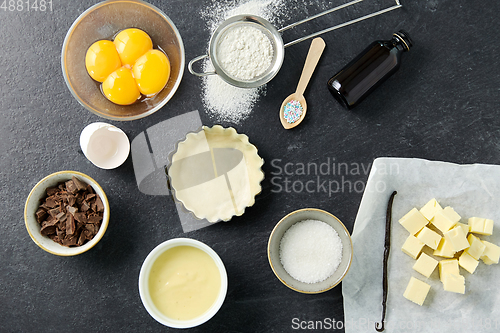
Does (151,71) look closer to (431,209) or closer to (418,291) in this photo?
(431,209)

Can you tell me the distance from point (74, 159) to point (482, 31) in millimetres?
1863

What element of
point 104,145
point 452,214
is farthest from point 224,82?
point 452,214

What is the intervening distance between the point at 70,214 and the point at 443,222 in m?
1.48

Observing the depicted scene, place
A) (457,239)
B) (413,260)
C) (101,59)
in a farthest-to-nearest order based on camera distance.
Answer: (413,260) → (457,239) → (101,59)

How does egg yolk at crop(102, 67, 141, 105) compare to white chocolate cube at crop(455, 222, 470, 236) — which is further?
white chocolate cube at crop(455, 222, 470, 236)

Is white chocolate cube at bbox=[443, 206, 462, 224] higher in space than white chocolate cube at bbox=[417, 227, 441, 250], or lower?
higher

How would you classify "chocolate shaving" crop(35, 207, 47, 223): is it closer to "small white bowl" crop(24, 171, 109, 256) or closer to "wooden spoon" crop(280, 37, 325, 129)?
"small white bowl" crop(24, 171, 109, 256)

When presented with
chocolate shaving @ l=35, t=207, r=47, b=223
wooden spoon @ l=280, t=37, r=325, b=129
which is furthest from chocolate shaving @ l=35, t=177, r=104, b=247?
wooden spoon @ l=280, t=37, r=325, b=129

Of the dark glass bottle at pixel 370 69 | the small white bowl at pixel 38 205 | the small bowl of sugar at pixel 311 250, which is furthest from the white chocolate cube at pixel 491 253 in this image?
→ the small white bowl at pixel 38 205

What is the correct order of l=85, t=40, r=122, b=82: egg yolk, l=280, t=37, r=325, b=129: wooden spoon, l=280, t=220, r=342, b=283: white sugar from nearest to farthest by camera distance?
l=85, t=40, r=122, b=82: egg yolk → l=280, t=220, r=342, b=283: white sugar → l=280, t=37, r=325, b=129: wooden spoon

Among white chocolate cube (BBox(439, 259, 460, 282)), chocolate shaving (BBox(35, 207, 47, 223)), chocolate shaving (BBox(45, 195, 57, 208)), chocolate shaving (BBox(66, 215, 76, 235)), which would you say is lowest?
white chocolate cube (BBox(439, 259, 460, 282))

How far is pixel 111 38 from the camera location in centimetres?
135

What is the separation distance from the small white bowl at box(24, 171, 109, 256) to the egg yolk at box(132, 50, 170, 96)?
0.42 meters

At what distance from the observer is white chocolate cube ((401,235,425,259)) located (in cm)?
145
